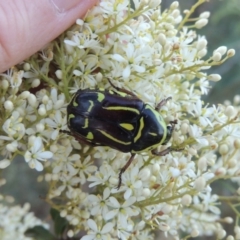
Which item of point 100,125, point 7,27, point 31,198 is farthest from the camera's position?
point 31,198

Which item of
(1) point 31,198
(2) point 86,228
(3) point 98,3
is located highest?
(3) point 98,3

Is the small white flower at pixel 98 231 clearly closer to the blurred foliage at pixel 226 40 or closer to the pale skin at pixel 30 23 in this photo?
the pale skin at pixel 30 23

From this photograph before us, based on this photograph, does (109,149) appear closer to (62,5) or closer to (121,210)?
(121,210)

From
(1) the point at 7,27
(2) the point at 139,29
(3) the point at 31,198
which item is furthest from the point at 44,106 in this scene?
(3) the point at 31,198

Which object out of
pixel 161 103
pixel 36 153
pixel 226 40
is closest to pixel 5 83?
pixel 36 153

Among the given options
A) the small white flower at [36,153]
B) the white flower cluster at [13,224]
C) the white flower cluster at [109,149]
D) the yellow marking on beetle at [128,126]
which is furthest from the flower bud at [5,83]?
the white flower cluster at [13,224]

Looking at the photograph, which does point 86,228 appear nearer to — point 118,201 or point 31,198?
point 118,201

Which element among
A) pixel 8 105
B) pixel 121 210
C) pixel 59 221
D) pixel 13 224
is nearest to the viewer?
pixel 8 105
